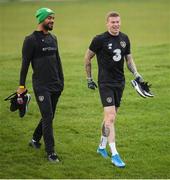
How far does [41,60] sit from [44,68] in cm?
15

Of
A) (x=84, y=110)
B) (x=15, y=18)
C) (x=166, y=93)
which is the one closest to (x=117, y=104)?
(x=84, y=110)

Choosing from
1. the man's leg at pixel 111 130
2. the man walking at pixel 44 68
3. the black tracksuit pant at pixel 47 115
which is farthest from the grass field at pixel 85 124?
the man walking at pixel 44 68

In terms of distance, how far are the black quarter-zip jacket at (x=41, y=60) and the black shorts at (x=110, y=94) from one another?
2.70ft

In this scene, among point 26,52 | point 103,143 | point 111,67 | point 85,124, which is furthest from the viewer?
point 85,124

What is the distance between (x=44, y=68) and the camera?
453 inches

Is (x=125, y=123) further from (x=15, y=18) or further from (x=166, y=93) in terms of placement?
(x=15, y=18)

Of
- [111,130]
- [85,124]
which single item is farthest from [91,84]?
[85,124]

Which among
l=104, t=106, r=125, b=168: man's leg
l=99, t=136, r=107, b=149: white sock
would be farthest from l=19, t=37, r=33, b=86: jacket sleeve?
l=99, t=136, r=107, b=149: white sock

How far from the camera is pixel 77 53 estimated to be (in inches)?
904

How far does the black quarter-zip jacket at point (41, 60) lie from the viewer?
1140 cm

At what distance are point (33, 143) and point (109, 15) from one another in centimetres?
281

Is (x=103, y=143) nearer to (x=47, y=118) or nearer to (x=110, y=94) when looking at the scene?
(x=110, y=94)

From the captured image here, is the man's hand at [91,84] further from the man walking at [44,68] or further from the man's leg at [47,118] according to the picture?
the man's leg at [47,118]

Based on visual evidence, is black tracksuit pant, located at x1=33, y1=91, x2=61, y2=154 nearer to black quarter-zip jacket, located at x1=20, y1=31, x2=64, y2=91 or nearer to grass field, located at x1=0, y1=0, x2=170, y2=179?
black quarter-zip jacket, located at x1=20, y1=31, x2=64, y2=91
